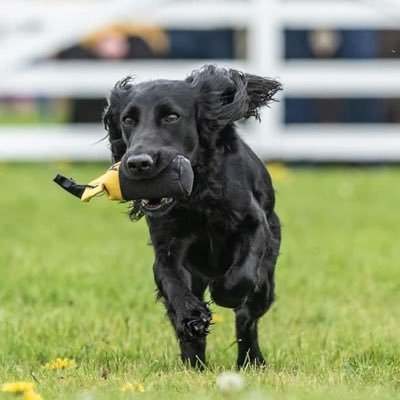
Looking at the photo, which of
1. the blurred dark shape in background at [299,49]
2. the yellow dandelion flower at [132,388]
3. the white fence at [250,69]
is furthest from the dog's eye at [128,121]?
the blurred dark shape in background at [299,49]

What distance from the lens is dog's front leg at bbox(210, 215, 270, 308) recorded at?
4.18 meters

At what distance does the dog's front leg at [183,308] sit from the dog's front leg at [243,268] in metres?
0.09

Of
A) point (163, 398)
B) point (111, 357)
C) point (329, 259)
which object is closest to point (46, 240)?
point (329, 259)

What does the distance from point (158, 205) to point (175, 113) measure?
0.36m

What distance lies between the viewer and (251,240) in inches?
171

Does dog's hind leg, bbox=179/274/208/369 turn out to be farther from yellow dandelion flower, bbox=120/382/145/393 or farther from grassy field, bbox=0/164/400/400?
yellow dandelion flower, bbox=120/382/145/393

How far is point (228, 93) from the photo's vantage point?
15.0ft

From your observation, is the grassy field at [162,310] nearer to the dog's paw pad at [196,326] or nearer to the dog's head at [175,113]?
the dog's paw pad at [196,326]

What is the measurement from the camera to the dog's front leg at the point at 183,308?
405cm

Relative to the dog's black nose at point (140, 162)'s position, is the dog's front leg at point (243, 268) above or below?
below

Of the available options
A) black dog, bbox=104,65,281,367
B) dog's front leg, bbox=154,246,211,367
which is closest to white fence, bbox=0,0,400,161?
black dog, bbox=104,65,281,367

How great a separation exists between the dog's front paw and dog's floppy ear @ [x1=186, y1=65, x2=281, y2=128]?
0.72 metres

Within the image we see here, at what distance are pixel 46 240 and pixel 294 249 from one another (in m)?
1.64

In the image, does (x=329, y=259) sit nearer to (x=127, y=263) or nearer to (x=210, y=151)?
(x=127, y=263)
